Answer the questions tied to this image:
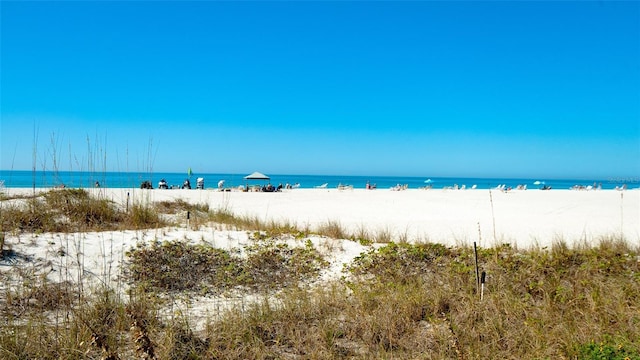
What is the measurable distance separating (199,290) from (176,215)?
5.74 metres

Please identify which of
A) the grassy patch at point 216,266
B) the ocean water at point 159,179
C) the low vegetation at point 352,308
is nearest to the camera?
the low vegetation at point 352,308

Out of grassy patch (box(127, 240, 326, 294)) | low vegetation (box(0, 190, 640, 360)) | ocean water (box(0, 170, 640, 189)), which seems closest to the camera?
low vegetation (box(0, 190, 640, 360))

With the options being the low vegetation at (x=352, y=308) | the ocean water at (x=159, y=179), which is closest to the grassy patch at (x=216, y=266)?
the low vegetation at (x=352, y=308)

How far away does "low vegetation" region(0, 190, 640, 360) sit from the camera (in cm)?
375

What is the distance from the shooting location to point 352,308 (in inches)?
184

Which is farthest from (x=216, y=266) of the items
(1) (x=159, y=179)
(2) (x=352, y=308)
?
(1) (x=159, y=179)

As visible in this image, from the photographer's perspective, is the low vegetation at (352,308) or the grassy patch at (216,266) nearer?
the low vegetation at (352,308)

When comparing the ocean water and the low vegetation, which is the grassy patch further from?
the ocean water

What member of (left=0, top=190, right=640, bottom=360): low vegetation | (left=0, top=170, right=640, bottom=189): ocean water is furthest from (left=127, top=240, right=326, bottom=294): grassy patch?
(left=0, top=170, right=640, bottom=189): ocean water

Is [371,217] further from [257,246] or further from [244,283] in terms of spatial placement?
[244,283]

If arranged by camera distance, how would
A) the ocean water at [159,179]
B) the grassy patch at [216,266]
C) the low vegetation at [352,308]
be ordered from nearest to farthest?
the low vegetation at [352,308]
the grassy patch at [216,266]
the ocean water at [159,179]

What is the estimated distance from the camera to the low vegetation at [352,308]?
375 cm

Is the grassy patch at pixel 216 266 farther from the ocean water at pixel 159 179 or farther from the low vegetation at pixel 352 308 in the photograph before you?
the ocean water at pixel 159 179

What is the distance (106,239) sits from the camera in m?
7.11
